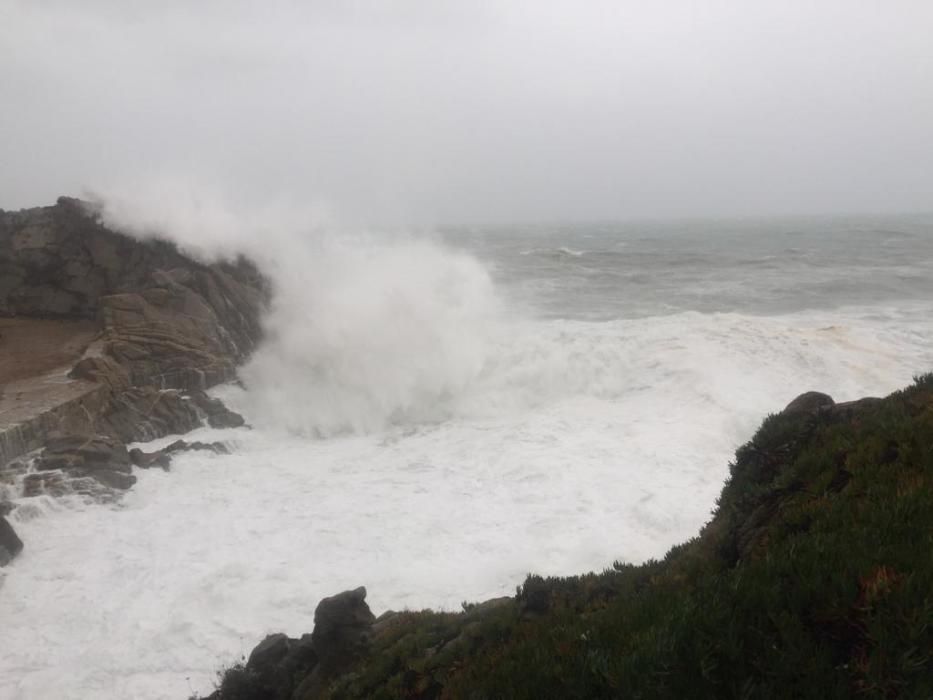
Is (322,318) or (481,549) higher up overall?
(322,318)

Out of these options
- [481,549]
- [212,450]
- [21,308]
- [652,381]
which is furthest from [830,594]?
[21,308]

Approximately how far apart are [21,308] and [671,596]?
76.1 feet

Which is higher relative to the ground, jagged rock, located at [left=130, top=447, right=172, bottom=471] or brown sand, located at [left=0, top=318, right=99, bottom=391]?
brown sand, located at [left=0, top=318, right=99, bottom=391]

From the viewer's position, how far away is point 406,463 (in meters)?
13.7

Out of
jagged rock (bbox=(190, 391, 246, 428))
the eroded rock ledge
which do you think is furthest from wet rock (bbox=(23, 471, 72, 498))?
jagged rock (bbox=(190, 391, 246, 428))

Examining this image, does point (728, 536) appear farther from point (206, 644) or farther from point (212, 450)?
point (212, 450)

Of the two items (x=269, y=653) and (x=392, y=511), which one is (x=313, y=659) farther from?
(x=392, y=511)

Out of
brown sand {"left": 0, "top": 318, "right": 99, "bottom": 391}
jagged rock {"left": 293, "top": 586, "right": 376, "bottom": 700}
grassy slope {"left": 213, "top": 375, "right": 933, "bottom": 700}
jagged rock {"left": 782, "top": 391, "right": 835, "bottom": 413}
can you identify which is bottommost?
jagged rock {"left": 293, "top": 586, "right": 376, "bottom": 700}

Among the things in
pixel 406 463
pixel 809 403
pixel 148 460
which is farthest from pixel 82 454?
pixel 809 403

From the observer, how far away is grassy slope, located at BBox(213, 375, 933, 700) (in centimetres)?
246

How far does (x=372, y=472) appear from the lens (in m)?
13.3

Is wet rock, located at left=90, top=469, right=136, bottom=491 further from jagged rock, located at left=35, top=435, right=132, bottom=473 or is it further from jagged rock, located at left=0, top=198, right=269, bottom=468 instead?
jagged rock, located at left=0, top=198, right=269, bottom=468

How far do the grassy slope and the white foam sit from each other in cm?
391

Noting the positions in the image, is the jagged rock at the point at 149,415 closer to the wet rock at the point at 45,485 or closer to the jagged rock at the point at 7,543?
the wet rock at the point at 45,485
